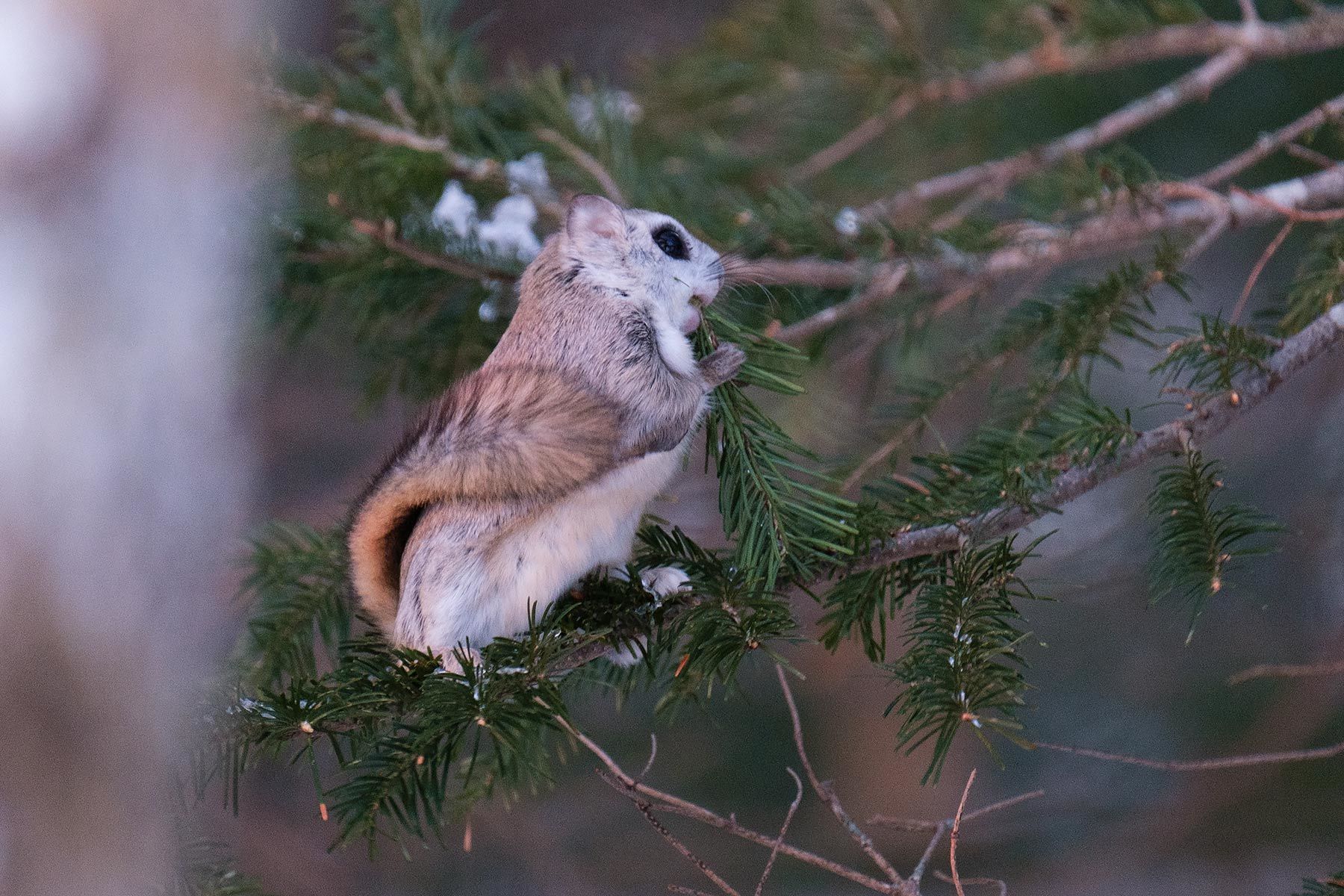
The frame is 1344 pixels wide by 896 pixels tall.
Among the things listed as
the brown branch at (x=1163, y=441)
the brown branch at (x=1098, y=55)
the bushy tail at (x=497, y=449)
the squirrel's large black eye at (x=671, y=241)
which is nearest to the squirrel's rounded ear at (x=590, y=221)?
the squirrel's large black eye at (x=671, y=241)

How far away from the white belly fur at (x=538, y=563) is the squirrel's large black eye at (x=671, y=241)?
0.20 m

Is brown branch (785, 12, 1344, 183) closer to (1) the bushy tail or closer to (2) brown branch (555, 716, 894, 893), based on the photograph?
(1) the bushy tail

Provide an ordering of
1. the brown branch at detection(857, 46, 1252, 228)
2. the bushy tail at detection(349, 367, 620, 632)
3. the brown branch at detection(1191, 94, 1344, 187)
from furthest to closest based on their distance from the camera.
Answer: the brown branch at detection(857, 46, 1252, 228)
the brown branch at detection(1191, 94, 1344, 187)
the bushy tail at detection(349, 367, 620, 632)

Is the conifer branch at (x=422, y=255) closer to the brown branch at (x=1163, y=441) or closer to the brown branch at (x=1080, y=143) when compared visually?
the brown branch at (x=1080, y=143)

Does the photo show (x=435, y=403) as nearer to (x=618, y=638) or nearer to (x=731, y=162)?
(x=618, y=638)

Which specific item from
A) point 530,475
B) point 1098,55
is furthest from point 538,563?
point 1098,55

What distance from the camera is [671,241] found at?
2.86ft

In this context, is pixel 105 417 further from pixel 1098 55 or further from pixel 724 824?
pixel 1098 55

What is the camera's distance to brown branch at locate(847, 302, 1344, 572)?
0.64m

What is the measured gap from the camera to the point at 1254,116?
150 cm

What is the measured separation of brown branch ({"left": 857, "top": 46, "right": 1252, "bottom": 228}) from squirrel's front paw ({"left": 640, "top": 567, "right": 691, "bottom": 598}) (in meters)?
0.41

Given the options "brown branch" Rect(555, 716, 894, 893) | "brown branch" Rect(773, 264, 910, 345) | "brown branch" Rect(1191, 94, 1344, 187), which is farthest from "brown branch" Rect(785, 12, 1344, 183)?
"brown branch" Rect(555, 716, 894, 893)

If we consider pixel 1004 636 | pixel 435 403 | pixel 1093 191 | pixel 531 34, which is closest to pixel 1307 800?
pixel 1093 191

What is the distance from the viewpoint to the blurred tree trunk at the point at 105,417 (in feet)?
2.00
